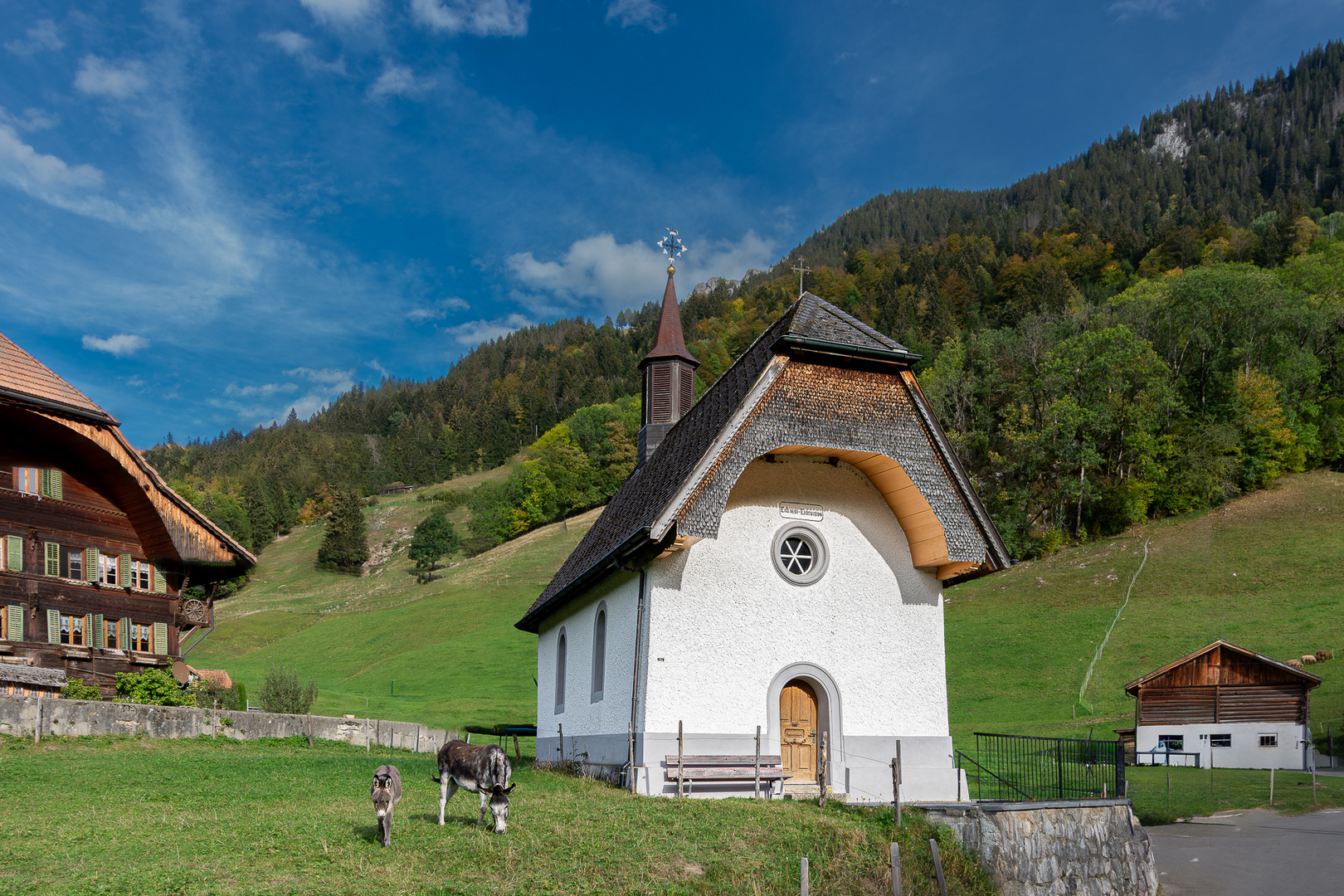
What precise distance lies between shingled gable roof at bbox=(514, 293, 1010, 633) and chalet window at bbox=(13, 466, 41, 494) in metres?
15.0

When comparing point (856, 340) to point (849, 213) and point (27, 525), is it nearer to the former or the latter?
point (27, 525)

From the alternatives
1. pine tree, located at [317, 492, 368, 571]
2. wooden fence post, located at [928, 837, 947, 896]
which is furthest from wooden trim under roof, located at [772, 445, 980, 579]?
pine tree, located at [317, 492, 368, 571]

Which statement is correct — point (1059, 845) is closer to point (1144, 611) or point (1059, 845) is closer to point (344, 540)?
point (1144, 611)

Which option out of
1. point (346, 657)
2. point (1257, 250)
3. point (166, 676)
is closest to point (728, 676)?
point (166, 676)

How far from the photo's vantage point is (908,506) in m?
17.5

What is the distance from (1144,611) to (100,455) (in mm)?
45875

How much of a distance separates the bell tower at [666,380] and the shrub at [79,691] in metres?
15.7

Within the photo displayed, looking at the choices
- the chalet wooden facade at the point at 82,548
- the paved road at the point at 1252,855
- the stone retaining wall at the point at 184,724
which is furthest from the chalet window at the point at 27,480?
the paved road at the point at 1252,855

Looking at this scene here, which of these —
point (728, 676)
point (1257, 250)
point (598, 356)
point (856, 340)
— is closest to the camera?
point (728, 676)

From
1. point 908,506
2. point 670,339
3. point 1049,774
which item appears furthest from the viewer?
point 670,339

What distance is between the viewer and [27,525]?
954 inches

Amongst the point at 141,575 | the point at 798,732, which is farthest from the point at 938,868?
the point at 141,575

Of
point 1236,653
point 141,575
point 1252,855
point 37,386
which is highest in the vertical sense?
point 37,386

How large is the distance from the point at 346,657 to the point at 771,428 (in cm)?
5168
